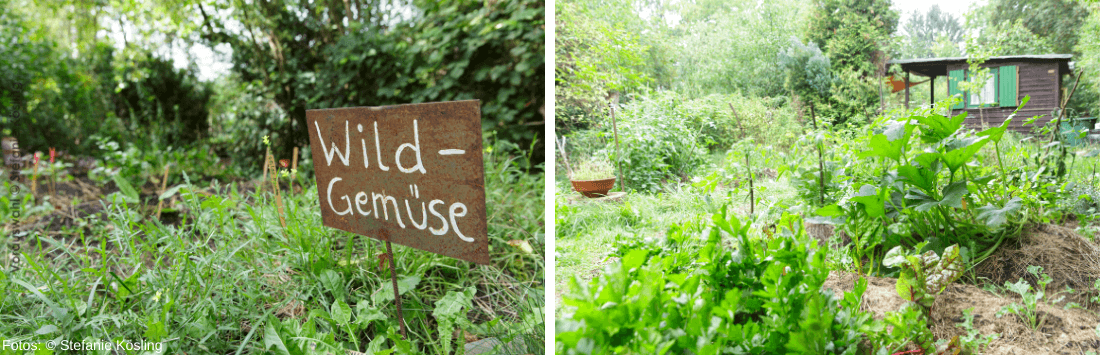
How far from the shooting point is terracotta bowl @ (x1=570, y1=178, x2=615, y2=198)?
1.27 metres

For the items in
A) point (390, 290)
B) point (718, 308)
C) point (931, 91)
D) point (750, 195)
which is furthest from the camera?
point (390, 290)

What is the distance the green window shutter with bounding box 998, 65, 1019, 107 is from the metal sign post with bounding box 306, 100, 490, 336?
1117mm

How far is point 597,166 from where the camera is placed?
1.28m

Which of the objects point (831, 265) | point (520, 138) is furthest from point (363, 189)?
point (520, 138)

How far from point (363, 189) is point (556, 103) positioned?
0.52m

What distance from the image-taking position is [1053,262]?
3.50 ft

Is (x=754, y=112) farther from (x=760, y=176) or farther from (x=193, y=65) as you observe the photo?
(x=193, y=65)

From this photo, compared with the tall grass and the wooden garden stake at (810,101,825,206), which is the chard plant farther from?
the tall grass

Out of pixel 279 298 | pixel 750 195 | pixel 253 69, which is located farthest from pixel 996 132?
pixel 253 69

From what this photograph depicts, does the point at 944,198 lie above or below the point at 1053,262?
above

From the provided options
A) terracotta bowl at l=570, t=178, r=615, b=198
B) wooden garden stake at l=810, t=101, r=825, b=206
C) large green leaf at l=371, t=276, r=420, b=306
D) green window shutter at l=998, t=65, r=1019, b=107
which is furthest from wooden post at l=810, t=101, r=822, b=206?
large green leaf at l=371, t=276, r=420, b=306

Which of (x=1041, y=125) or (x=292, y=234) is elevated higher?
(x=1041, y=125)

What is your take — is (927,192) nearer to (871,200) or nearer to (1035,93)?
(871,200)

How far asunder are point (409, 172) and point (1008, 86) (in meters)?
1.31
